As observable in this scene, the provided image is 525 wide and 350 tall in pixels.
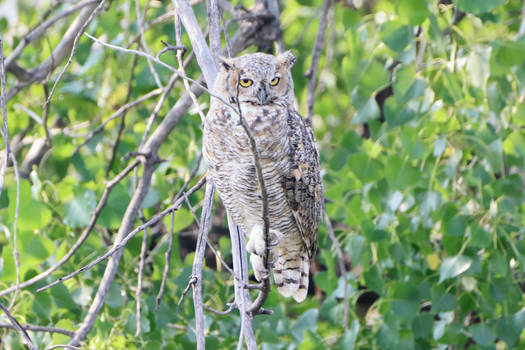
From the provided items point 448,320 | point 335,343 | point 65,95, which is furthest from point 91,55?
point 448,320

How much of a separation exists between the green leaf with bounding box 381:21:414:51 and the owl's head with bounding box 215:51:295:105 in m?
0.42

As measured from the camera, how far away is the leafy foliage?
2.40 metres

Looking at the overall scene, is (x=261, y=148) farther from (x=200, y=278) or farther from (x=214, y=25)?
(x=200, y=278)

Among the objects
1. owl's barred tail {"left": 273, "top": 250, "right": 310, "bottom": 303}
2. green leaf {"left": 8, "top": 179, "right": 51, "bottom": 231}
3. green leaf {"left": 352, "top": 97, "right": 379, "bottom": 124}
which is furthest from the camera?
green leaf {"left": 352, "top": 97, "right": 379, "bottom": 124}

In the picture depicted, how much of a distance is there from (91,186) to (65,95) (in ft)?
1.91

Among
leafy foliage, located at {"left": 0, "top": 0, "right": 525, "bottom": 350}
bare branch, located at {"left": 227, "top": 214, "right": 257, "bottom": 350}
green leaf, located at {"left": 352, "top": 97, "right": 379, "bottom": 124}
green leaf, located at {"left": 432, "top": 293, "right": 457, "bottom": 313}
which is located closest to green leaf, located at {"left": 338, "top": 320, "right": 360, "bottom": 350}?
leafy foliage, located at {"left": 0, "top": 0, "right": 525, "bottom": 350}


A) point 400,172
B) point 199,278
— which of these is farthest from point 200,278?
point 400,172

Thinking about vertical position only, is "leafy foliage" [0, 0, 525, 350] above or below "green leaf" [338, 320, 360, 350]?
above

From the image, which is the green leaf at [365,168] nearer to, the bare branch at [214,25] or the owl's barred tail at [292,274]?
the owl's barred tail at [292,274]

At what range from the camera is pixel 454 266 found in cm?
249

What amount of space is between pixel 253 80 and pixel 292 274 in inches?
28.7

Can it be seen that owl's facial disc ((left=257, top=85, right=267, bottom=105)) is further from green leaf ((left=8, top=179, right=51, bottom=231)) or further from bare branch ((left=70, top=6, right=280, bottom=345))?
green leaf ((left=8, top=179, right=51, bottom=231))

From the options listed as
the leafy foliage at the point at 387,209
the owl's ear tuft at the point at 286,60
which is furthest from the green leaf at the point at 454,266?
the owl's ear tuft at the point at 286,60

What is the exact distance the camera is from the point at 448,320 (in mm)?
2709
